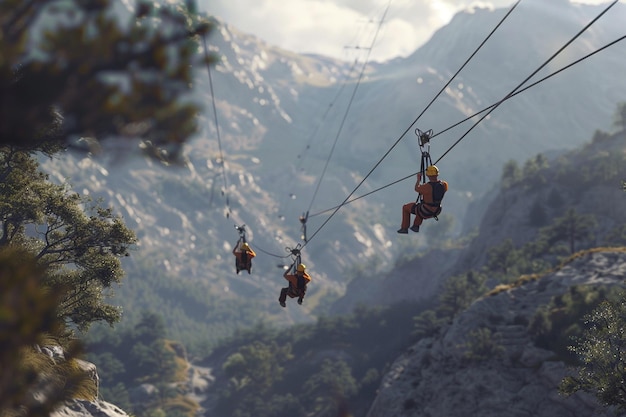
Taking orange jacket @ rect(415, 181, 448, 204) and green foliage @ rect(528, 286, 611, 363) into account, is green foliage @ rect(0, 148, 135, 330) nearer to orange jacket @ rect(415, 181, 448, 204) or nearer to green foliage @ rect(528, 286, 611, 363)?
orange jacket @ rect(415, 181, 448, 204)

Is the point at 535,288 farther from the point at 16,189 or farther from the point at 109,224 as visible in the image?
the point at 16,189

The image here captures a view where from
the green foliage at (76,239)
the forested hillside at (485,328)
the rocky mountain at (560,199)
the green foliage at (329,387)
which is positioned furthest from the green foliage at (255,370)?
the green foliage at (76,239)

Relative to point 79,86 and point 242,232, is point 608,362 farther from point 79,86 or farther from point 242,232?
point 79,86

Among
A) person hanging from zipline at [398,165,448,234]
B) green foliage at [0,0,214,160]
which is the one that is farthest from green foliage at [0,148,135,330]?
green foliage at [0,0,214,160]

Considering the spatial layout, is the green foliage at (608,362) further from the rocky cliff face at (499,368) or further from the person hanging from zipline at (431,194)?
the rocky cliff face at (499,368)

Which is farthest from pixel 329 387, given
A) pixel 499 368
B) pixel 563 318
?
pixel 563 318

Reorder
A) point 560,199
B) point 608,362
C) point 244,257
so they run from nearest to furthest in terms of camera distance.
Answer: point 608,362, point 244,257, point 560,199

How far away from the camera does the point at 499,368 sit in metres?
52.0

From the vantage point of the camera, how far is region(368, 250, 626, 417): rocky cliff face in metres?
46.4

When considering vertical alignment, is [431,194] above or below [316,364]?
below

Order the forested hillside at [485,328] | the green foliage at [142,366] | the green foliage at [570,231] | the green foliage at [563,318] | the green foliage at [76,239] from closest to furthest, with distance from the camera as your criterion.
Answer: the green foliage at [76,239], the green foliage at [563,318], the forested hillside at [485,328], the green foliage at [570,231], the green foliage at [142,366]

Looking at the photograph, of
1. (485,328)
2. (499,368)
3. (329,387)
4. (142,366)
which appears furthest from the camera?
(142,366)

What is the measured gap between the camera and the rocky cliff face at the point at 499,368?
46438 millimetres

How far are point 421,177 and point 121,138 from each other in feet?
41.9
